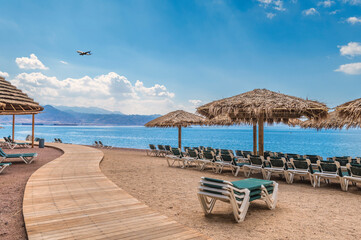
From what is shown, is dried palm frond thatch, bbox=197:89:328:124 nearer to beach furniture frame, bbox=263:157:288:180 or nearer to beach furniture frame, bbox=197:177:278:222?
beach furniture frame, bbox=263:157:288:180

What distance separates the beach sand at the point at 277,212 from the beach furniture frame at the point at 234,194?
170 millimetres

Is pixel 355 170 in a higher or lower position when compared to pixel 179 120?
lower

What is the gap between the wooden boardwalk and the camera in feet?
9.66

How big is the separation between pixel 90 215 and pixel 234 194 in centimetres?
218

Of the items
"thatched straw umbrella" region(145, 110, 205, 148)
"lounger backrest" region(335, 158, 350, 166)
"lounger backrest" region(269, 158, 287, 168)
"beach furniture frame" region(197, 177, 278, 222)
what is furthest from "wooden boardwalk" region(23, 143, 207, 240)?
"thatched straw umbrella" region(145, 110, 205, 148)

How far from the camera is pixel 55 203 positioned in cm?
410

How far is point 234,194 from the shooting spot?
387cm

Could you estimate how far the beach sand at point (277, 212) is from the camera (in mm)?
3480

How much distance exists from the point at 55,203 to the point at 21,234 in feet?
3.20

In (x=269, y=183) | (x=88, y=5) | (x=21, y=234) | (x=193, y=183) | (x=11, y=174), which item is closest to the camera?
(x=21, y=234)

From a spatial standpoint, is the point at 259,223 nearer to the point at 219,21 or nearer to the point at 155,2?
the point at 155,2

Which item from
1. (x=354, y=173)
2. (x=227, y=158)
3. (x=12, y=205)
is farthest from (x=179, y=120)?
(x=12, y=205)

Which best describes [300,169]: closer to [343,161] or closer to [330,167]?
[330,167]

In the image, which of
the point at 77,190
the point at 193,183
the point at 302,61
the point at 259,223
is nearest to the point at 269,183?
the point at 259,223
